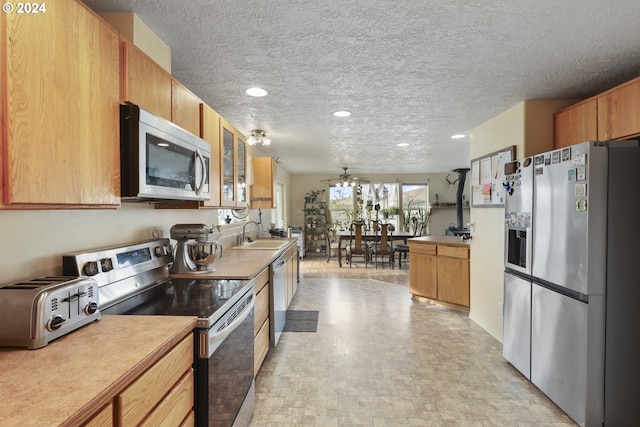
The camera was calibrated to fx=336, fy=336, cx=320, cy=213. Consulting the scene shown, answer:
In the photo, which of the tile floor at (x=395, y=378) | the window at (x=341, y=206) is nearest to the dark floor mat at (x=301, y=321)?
the tile floor at (x=395, y=378)

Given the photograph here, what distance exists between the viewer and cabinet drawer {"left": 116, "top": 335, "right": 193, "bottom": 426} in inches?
36.0

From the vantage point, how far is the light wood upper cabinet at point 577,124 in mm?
2391

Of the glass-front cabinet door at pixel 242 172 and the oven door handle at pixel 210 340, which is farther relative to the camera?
the glass-front cabinet door at pixel 242 172

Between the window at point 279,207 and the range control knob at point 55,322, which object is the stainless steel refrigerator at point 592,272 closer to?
the range control knob at point 55,322

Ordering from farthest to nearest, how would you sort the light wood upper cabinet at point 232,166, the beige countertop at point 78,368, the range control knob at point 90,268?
the light wood upper cabinet at point 232,166, the range control knob at point 90,268, the beige countertop at point 78,368

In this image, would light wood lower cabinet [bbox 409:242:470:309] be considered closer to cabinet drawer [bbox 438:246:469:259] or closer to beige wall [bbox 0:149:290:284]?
cabinet drawer [bbox 438:246:469:259]

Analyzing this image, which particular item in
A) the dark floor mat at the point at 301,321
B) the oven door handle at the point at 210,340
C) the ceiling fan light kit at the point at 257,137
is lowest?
the dark floor mat at the point at 301,321

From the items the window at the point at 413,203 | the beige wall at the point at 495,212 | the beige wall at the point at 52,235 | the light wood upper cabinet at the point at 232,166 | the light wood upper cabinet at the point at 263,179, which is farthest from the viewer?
the window at the point at 413,203

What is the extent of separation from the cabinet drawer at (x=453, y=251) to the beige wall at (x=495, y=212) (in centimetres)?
24

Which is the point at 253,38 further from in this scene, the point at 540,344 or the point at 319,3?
the point at 540,344

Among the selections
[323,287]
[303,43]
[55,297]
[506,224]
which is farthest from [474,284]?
[55,297]

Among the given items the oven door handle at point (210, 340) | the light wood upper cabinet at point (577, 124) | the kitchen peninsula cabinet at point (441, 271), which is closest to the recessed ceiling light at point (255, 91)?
the oven door handle at point (210, 340)

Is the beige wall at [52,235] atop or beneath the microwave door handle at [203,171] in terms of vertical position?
beneath

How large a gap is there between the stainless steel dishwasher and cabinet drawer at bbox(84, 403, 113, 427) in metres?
1.98
